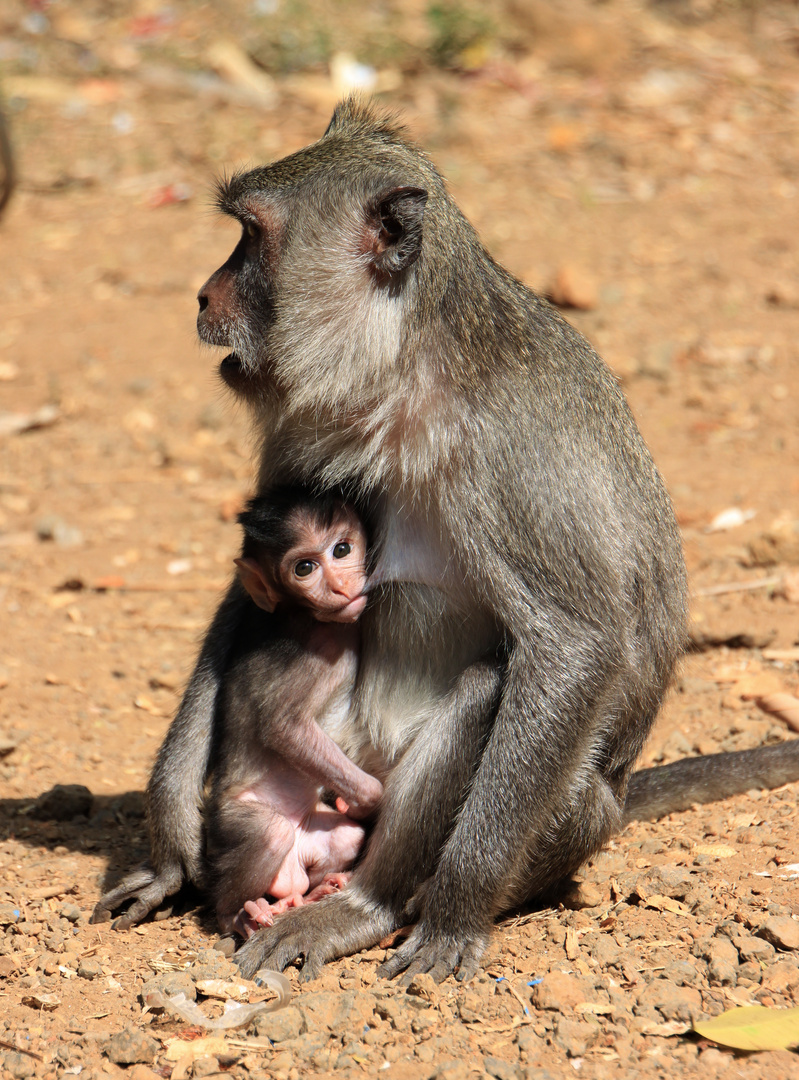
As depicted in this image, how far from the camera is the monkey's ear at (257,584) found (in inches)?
157

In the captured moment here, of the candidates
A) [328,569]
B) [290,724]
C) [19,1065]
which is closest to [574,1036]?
[290,724]

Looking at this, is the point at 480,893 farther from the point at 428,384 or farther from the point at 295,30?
the point at 295,30

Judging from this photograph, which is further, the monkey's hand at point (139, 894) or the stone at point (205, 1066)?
the monkey's hand at point (139, 894)

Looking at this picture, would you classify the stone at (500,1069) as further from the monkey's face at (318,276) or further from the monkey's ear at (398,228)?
the monkey's ear at (398,228)

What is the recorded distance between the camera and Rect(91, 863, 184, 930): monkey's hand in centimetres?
401

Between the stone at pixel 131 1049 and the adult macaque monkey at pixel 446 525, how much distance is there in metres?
0.47

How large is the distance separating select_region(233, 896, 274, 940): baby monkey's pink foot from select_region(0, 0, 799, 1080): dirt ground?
0.42 ft

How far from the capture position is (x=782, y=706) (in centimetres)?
514

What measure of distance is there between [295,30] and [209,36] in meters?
0.94

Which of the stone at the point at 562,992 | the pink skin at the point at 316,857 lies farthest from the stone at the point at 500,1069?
the pink skin at the point at 316,857

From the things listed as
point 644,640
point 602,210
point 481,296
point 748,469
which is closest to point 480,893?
point 644,640

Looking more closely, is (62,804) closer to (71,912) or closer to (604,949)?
(71,912)

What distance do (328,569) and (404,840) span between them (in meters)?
0.86

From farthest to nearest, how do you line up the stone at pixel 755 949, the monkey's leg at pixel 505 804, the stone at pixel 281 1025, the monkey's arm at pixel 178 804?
1. the monkey's arm at pixel 178 804
2. the monkey's leg at pixel 505 804
3. the stone at pixel 755 949
4. the stone at pixel 281 1025
